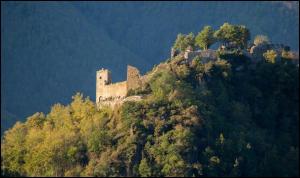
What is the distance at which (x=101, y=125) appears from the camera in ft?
400

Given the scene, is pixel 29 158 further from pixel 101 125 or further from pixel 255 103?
pixel 255 103

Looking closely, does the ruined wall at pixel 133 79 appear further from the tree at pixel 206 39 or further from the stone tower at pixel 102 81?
the tree at pixel 206 39

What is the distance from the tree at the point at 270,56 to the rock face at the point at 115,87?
401 inches

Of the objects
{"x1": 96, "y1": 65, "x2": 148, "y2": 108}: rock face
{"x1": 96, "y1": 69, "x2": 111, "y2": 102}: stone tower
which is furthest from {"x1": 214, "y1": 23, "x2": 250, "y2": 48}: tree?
{"x1": 96, "y1": 69, "x2": 111, "y2": 102}: stone tower

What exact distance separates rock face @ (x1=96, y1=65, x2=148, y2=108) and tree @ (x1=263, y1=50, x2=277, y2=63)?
10188mm

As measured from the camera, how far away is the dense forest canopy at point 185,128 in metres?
116

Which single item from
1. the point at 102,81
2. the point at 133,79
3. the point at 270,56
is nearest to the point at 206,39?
the point at 270,56

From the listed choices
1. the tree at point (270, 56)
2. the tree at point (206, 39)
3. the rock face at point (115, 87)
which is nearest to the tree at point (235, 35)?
the tree at point (206, 39)

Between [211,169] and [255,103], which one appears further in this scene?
[255,103]

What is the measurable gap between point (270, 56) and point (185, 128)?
12076 mm

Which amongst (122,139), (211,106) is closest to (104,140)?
(122,139)

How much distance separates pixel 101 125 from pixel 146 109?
3.93 metres

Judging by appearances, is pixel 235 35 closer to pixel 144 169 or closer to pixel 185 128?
pixel 185 128

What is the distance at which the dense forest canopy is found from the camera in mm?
116250
